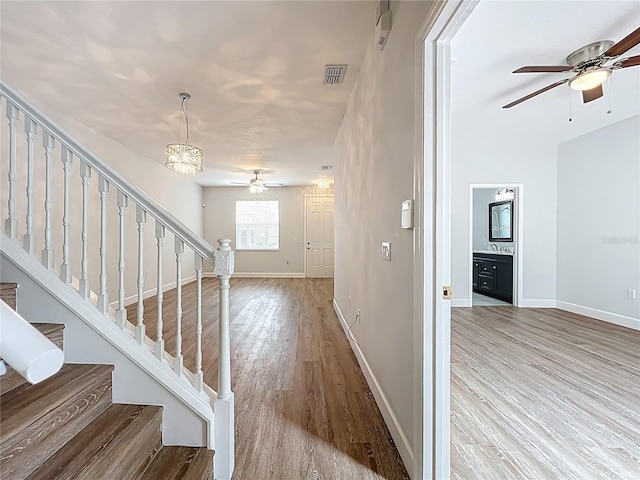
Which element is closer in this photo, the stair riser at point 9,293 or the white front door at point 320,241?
the stair riser at point 9,293

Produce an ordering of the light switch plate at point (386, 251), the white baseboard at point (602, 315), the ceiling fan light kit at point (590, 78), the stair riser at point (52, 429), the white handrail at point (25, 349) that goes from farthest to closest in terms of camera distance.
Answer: the white baseboard at point (602, 315) < the ceiling fan light kit at point (590, 78) < the light switch plate at point (386, 251) < the stair riser at point (52, 429) < the white handrail at point (25, 349)

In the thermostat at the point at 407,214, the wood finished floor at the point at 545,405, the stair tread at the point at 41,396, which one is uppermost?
the thermostat at the point at 407,214

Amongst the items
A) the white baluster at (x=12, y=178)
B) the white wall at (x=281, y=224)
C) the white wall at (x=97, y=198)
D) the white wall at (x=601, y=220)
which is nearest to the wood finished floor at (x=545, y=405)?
the white wall at (x=601, y=220)

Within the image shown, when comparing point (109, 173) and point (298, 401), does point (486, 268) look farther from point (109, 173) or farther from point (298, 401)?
point (109, 173)

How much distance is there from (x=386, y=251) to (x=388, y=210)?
0.87 feet

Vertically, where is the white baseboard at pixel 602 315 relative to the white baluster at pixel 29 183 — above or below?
below

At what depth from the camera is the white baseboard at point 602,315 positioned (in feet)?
13.0

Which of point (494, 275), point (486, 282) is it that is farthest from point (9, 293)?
point (486, 282)

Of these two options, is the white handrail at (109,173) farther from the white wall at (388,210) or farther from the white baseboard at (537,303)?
the white baseboard at (537,303)

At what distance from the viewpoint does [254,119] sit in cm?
388

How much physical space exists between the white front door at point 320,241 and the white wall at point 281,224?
20cm

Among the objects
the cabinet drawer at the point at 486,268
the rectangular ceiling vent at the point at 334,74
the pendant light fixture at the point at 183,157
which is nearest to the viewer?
the rectangular ceiling vent at the point at 334,74

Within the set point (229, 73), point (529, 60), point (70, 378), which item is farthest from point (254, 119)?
point (70, 378)

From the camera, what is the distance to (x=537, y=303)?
204 inches
